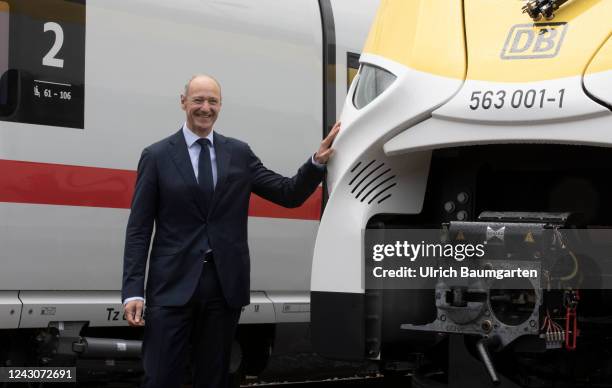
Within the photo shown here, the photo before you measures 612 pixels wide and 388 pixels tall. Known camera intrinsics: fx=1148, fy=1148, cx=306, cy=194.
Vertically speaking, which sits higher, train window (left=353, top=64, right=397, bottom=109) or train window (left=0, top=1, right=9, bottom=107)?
train window (left=0, top=1, right=9, bottom=107)

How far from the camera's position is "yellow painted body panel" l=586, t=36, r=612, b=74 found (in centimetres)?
410

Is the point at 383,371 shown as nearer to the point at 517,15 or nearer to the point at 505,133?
the point at 505,133

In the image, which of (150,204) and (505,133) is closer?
(505,133)

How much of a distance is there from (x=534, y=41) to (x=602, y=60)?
1.03 feet

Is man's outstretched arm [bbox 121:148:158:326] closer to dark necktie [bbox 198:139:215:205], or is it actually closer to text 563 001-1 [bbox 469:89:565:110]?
dark necktie [bbox 198:139:215:205]

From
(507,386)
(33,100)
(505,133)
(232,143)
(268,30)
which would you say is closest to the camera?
(505,133)

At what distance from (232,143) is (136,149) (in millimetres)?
1266

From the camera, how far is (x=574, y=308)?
4387 millimetres

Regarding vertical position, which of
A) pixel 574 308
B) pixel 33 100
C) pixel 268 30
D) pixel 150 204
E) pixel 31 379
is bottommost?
pixel 31 379

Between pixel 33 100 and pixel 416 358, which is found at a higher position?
pixel 33 100

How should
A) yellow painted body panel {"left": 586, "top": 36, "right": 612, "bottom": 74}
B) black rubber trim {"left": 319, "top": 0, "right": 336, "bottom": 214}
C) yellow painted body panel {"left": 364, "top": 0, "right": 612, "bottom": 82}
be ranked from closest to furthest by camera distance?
yellow painted body panel {"left": 586, "top": 36, "right": 612, "bottom": 74}
yellow painted body panel {"left": 364, "top": 0, "right": 612, "bottom": 82}
black rubber trim {"left": 319, "top": 0, "right": 336, "bottom": 214}

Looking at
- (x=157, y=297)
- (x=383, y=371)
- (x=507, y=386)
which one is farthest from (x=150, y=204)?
(x=507, y=386)

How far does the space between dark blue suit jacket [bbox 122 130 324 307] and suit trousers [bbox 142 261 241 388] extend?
0.17ft

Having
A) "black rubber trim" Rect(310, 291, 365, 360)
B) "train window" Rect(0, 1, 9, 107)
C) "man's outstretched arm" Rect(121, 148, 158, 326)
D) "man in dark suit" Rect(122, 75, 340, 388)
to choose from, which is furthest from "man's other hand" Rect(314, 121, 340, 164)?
"train window" Rect(0, 1, 9, 107)
